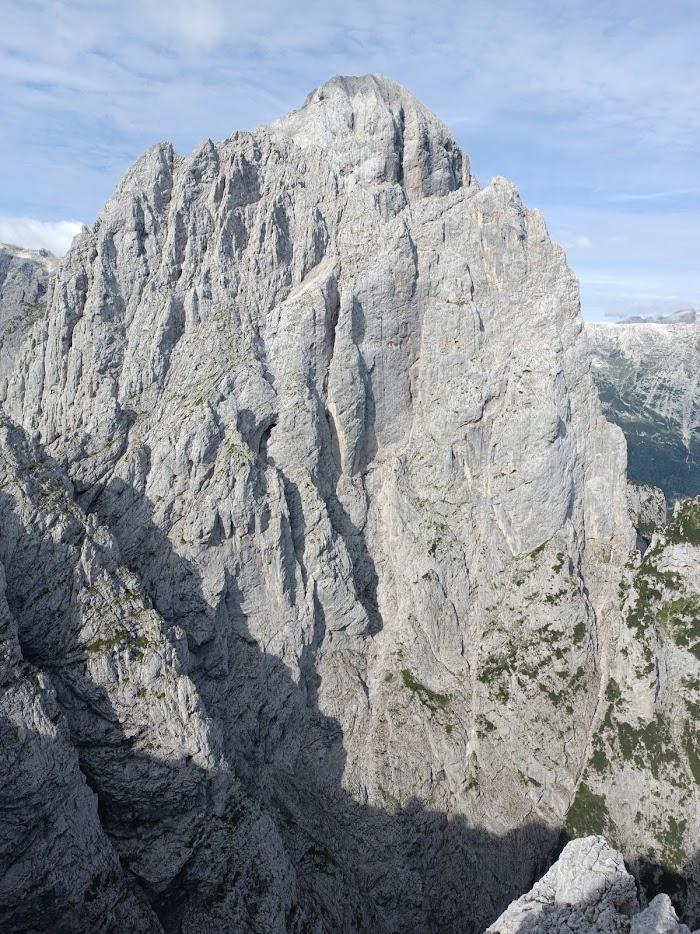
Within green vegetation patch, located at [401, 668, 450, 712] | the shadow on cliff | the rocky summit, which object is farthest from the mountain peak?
green vegetation patch, located at [401, 668, 450, 712]

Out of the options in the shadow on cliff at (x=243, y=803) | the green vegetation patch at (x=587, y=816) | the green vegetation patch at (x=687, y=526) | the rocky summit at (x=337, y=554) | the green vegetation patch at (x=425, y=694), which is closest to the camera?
the shadow on cliff at (x=243, y=803)

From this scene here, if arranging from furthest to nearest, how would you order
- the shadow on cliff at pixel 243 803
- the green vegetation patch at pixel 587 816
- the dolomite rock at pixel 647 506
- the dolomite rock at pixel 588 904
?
the dolomite rock at pixel 647 506 → the green vegetation patch at pixel 587 816 → the shadow on cliff at pixel 243 803 → the dolomite rock at pixel 588 904

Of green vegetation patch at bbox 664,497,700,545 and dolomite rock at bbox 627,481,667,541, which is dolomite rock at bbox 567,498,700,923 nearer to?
green vegetation patch at bbox 664,497,700,545

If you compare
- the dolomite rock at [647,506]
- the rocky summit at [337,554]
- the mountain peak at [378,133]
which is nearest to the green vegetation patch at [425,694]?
the rocky summit at [337,554]

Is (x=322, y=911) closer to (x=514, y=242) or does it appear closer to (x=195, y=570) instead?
(x=195, y=570)

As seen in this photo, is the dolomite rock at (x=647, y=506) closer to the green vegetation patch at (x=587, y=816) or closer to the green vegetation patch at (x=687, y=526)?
the green vegetation patch at (x=687, y=526)

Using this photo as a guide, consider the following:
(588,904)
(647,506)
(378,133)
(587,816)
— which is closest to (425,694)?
(587,816)
